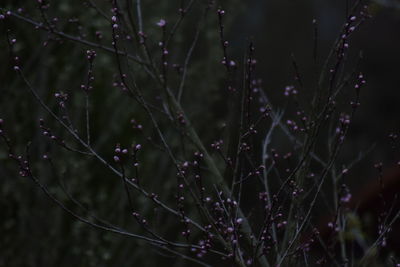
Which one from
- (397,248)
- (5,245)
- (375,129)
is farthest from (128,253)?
(375,129)

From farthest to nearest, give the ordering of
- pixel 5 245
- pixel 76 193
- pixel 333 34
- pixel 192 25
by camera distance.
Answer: pixel 333 34, pixel 192 25, pixel 76 193, pixel 5 245

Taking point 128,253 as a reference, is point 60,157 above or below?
above

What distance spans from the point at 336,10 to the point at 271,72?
1.40 meters

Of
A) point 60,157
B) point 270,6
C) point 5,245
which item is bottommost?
point 5,245

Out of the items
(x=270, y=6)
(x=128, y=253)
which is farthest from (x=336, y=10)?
(x=128, y=253)

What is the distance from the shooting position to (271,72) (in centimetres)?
758

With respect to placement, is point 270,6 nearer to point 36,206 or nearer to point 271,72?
point 271,72

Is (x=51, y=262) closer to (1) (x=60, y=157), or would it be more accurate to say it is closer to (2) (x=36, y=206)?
(2) (x=36, y=206)

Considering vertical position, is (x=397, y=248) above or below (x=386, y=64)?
below

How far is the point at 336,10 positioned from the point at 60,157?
4.59 meters

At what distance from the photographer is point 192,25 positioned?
734cm

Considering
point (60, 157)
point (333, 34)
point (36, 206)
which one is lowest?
point (36, 206)

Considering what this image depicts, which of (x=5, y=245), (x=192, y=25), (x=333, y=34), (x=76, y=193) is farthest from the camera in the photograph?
(x=333, y=34)

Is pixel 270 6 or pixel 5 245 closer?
pixel 5 245
